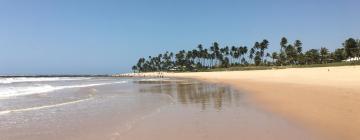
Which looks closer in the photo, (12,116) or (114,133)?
(114,133)

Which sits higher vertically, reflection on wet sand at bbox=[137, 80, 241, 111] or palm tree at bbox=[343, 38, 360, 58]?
palm tree at bbox=[343, 38, 360, 58]

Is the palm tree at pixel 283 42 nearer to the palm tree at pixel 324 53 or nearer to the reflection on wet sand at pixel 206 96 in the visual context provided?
the palm tree at pixel 324 53

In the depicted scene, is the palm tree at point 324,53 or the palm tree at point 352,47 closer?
the palm tree at point 352,47

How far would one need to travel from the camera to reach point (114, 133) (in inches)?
489

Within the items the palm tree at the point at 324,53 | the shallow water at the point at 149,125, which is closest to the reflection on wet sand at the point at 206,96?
the shallow water at the point at 149,125

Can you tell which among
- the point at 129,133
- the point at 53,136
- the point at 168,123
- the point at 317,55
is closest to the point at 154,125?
the point at 168,123

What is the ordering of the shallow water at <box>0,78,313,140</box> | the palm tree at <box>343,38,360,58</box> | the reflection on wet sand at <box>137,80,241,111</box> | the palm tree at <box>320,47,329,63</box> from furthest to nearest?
the palm tree at <box>320,47,329,63</box> → the palm tree at <box>343,38,360,58</box> → the reflection on wet sand at <box>137,80,241,111</box> → the shallow water at <box>0,78,313,140</box>

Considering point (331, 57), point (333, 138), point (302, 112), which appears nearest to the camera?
point (333, 138)

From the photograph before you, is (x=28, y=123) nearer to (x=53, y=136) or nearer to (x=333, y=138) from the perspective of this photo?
(x=53, y=136)

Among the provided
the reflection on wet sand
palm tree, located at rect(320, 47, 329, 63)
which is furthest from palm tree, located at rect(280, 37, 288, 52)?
the reflection on wet sand

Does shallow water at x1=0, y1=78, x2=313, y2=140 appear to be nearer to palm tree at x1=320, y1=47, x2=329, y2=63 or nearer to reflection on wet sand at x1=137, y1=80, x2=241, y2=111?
reflection on wet sand at x1=137, y1=80, x2=241, y2=111

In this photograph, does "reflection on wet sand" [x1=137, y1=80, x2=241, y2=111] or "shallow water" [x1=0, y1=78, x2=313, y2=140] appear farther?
"reflection on wet sand" [x1=137, y1=80, x2=241, y2=111]

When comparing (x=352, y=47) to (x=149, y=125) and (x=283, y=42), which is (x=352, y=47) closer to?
(x=283, y=42)

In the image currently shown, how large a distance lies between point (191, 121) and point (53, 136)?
5.13m
